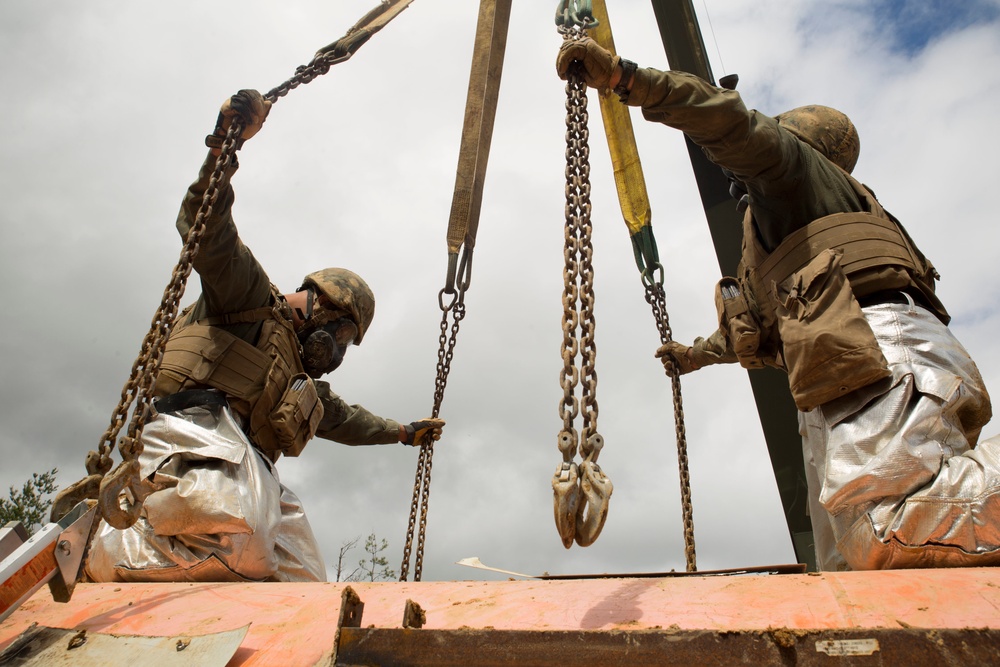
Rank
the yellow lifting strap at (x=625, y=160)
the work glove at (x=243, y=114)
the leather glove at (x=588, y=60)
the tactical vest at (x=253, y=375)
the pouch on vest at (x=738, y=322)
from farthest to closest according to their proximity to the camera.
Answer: the yellow lifting strap at (x=625, y=160), the tactical vest at (x=253, y=375), the pouch on vest at (x=738, y=322), the work glove at (x=243, y=114), the leather glove at (x=588, y=60)

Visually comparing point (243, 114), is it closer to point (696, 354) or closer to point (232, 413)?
point (232, 413)

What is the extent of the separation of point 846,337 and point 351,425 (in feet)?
11.3

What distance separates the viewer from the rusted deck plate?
1.67 meters

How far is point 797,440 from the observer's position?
4887mm

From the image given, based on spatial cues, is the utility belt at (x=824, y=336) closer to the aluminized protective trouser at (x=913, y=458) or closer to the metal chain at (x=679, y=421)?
the aluminized protective trouser at (x=913, y=458)

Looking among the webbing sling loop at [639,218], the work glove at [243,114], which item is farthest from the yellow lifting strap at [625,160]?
the work glove at [243,114]

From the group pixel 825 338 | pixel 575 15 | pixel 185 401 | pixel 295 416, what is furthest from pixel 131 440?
pixel 825 338

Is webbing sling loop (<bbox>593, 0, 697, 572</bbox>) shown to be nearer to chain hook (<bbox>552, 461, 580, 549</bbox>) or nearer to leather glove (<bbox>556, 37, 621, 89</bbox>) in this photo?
leather glove (<bbox>556, 37, 621, 89</bbox>)

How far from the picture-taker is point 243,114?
321 centimetres

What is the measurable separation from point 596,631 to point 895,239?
232 cm

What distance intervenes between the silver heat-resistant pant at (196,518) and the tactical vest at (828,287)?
2264 mm

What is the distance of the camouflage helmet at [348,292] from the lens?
446cm

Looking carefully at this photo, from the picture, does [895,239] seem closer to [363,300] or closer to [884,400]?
[884,400]

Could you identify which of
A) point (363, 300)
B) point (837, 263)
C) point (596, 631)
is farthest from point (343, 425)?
point (596, 631)
